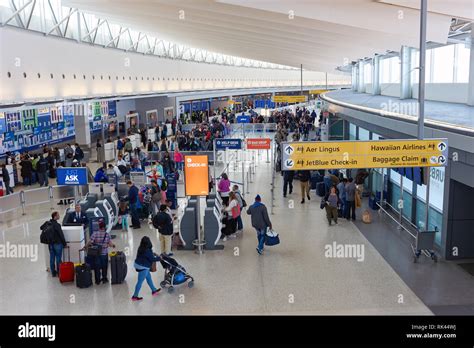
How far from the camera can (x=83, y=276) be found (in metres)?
9.81

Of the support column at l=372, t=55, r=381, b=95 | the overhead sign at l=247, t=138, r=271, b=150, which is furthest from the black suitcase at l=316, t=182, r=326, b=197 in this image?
the support column at l=372, t=55, r=381, b=95

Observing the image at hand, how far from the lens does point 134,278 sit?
1028 centimetres

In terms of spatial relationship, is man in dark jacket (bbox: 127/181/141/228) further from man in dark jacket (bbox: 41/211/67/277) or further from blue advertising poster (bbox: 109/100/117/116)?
blue advertising poster (bbox: 109/100/117/116)

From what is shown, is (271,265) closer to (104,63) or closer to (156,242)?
(156,242)

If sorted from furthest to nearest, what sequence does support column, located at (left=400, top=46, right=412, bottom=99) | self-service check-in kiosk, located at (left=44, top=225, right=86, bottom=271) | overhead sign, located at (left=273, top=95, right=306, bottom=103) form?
overhead sign, located at (left=273, top=95, right=306, bottom=103), support column, located at (left=400, top=46, right=412, bottom=99), self-service check-in kiosk, located at (left=44, top=225, right=86, bottom=271)

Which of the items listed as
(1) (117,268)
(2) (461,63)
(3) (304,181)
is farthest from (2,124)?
(2) (461,63)

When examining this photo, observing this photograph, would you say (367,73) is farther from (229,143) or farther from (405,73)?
(229,143)

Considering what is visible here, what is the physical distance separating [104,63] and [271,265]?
22585mm

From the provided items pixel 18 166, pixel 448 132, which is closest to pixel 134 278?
pixel 448 132

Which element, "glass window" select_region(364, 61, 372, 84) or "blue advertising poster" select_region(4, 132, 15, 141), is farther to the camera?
"glass window" select_region(364, 61, 372, 84)

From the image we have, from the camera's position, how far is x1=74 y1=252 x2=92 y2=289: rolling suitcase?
32.2 ft

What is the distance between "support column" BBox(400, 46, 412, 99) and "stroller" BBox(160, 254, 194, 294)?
13.8 m

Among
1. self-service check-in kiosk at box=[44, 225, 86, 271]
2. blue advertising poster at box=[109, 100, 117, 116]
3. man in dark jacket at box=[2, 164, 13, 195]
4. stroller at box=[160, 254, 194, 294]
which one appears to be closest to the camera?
stroller at box=[160, 254, 194, 294]

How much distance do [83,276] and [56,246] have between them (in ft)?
3.61
